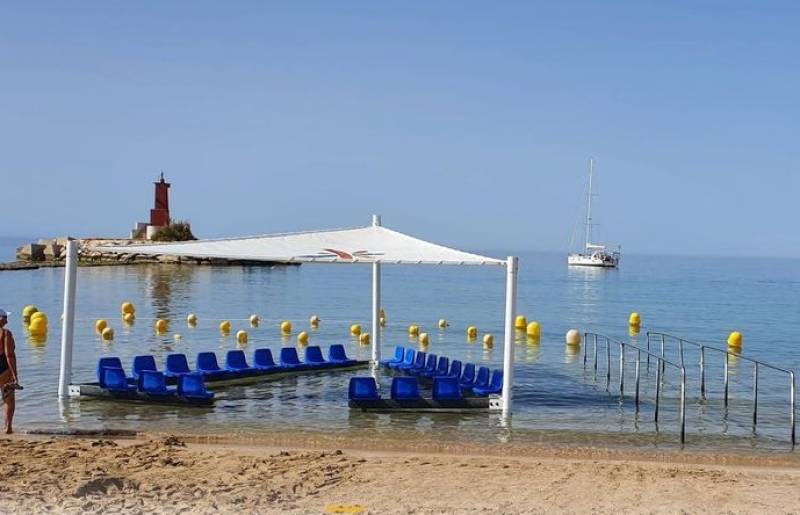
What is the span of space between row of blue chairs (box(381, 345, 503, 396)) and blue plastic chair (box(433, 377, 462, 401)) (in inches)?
17.5

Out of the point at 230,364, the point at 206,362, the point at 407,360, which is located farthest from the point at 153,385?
the point at 407,360

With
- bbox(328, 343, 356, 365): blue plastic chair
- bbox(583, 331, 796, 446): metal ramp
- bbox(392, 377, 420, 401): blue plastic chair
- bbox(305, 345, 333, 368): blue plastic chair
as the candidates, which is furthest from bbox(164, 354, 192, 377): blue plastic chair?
bbox(583, 331, 796, 446): metal ramp

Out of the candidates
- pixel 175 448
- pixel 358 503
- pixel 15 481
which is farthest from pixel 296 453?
pixel 15 481

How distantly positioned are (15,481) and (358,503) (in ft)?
12.6

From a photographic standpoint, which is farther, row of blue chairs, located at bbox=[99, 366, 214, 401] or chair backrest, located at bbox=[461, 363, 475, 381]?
chair backrest, located at bbox=[461, 363, 475, 381]

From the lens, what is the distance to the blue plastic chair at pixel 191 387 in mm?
16484

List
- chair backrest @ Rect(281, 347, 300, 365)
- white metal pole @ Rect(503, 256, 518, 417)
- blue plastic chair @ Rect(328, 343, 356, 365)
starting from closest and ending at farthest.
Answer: white metal pole @ Rect(503, 256, 518, 417)
chair backrest @ Rect(281, 347, 300, 365)
blue plastic chair @ Rect(328, 343, 356, 365)

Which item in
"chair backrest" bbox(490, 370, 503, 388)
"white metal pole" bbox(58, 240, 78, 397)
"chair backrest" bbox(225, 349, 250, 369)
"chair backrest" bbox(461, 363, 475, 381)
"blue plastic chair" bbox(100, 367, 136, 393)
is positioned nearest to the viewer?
"white metal pole" bbox(58, 240, 78, 397)

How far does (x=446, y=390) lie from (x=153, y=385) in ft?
17.5

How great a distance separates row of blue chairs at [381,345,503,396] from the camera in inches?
698

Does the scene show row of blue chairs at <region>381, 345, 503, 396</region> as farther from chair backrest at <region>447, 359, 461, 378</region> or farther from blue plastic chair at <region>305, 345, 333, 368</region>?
blue plastic chair at <region>305, 345, 333, 368</region>

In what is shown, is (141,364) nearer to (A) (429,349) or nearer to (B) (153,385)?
(B) (153,385)

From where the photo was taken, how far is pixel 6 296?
49.8 m

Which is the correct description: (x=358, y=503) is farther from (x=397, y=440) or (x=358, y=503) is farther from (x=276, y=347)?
(x=276, y=347)
